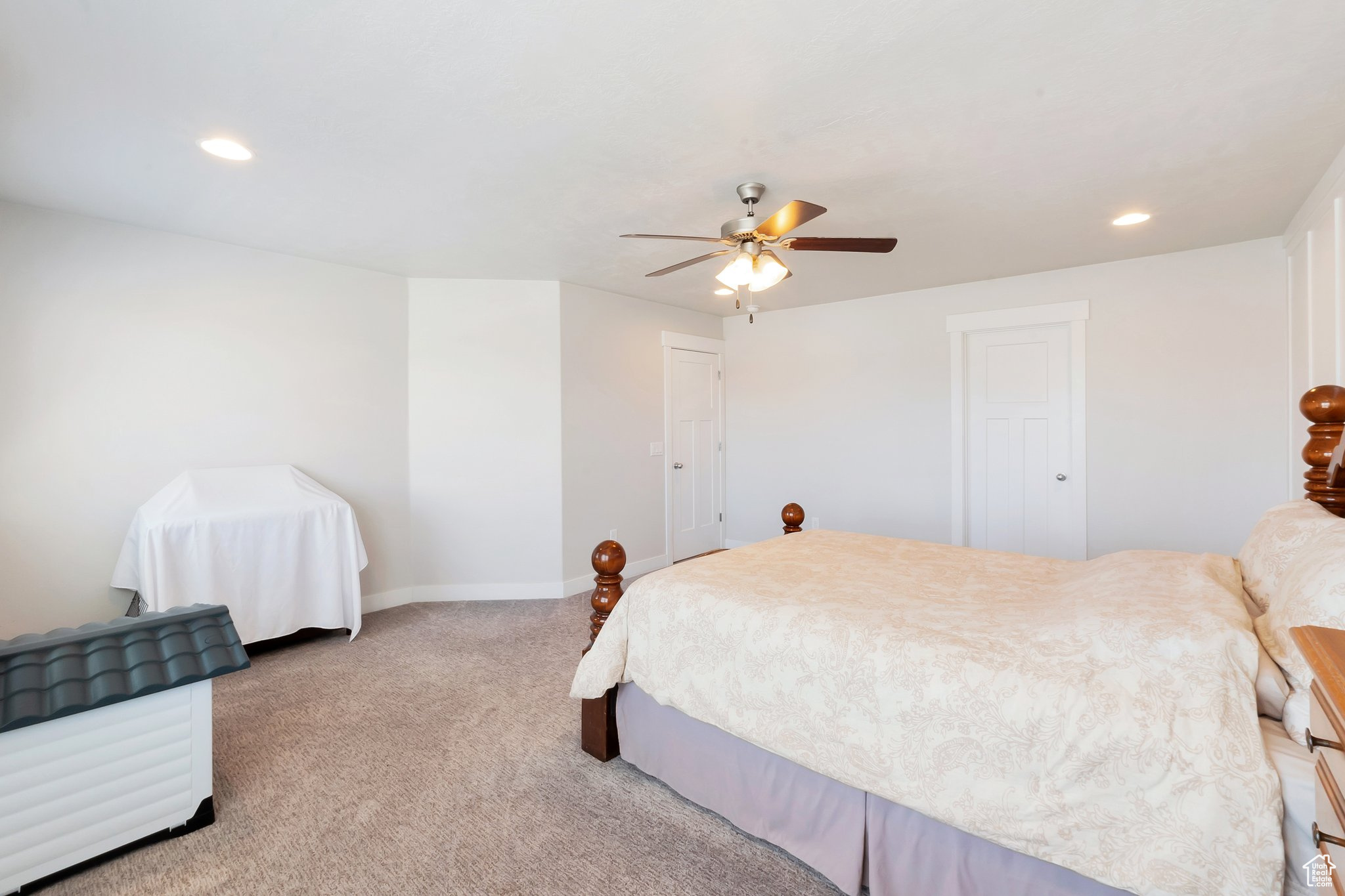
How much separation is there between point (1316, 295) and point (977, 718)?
3186 millimetres

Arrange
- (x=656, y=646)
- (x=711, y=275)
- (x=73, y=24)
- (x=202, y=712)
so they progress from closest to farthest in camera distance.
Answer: (x=73, y=24), (x=202, y=712), (x=656, y=646), (x=711, y=275)

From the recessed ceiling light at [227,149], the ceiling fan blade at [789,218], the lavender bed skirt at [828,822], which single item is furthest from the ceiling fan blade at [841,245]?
the recessed ceiling light at [227,149]

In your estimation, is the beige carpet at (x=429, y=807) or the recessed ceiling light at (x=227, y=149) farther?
the recessed ceiling light at (x=227, y=149)

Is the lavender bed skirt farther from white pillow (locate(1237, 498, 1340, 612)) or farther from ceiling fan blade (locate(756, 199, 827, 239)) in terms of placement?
ceiling fan blade (locate(756, 199, 827, 239))

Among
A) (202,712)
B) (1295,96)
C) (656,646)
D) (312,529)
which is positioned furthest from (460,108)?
(1295,96)

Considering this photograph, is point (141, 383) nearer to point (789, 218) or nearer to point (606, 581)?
point (606, 581)

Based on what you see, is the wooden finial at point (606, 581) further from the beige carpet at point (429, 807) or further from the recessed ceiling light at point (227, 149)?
the recessed ceiling light at point (227, 149)

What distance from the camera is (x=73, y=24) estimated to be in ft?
5.29

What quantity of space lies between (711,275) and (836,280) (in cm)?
98

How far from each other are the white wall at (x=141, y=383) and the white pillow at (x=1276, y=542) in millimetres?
4555

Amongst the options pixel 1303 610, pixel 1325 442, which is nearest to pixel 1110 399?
pixel 1325 442

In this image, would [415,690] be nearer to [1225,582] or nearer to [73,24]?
[73,24]

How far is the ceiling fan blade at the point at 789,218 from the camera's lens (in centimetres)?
219

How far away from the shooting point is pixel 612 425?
4.84 metres
